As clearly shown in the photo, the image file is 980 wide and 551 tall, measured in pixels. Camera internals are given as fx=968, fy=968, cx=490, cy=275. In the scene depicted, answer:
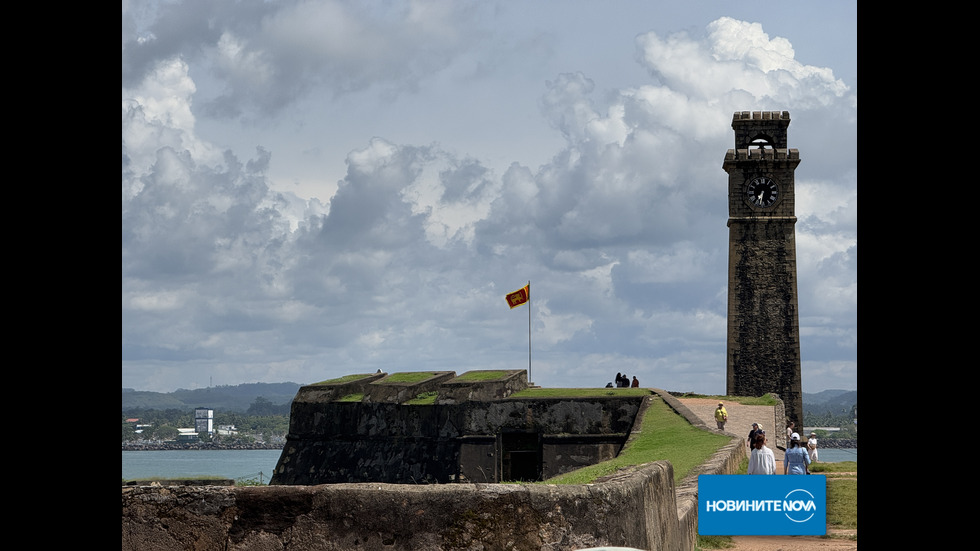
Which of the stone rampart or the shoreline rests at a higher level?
the stone rampart

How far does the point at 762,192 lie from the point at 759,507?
1118 inches

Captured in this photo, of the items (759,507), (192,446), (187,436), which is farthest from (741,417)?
(187,436)

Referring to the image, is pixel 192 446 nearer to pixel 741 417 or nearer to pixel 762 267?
pixel 762 267

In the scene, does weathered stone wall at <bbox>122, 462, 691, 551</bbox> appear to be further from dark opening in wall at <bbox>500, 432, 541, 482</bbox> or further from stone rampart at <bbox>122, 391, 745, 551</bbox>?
dark opening in wall at <bbox>500, 432, 541, 482</bbox>

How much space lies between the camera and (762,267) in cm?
3669

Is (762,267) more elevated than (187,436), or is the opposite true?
(762,267)

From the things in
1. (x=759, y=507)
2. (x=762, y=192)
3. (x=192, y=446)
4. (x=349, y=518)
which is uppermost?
(x=762, y=192)

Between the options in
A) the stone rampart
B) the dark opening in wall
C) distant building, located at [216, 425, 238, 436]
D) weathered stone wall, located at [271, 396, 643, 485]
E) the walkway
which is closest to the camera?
the stone rampart

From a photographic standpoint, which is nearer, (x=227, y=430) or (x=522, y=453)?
(x=522, y=453)

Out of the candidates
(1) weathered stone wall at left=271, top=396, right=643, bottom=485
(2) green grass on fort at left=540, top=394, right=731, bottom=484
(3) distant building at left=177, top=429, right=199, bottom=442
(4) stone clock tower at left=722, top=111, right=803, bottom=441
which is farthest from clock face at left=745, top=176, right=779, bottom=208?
(3) distant building at left=177, top=429, right=199, bottom=442

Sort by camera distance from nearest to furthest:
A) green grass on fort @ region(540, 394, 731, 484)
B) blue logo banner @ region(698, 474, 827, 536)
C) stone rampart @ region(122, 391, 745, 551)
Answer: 1. stone rampart @ region(122, 391, 745, 551)
2. blue logo banner @ region(698, 474, 827, 536)
3. green grass on fort @ region(540, 394, 731, 484)

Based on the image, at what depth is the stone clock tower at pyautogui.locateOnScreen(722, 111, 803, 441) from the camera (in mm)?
36250

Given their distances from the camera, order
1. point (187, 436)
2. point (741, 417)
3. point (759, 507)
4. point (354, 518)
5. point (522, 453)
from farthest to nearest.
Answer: point (187, 436) < point (522, 453) < point (741, 417) < point (759, 507) < point (354, 518)

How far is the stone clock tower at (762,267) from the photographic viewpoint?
1427 inches
